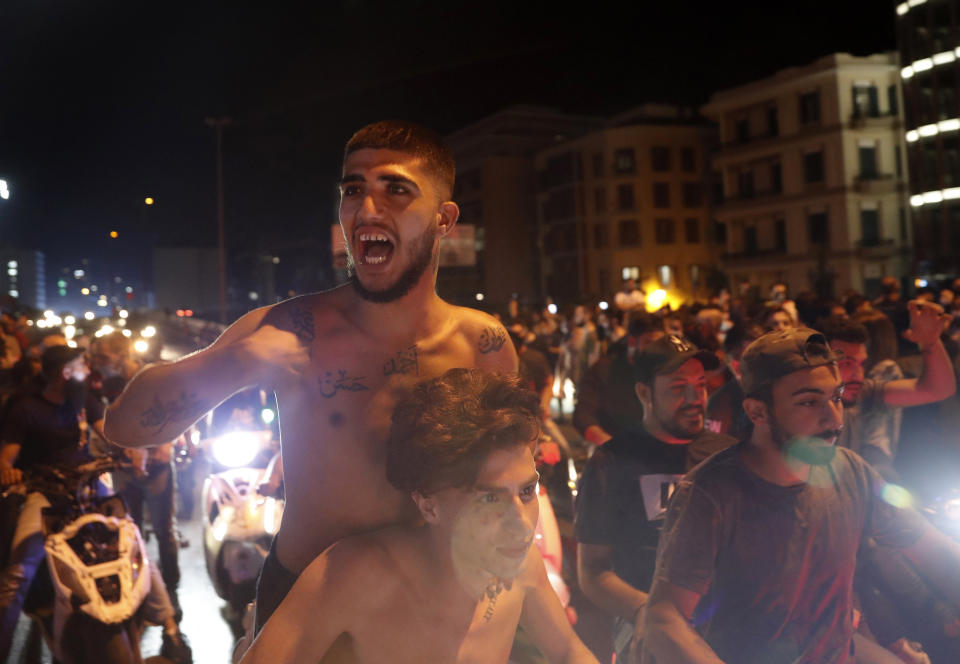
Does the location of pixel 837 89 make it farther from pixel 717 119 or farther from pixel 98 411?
pixel 98 411

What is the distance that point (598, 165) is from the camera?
6406 centimetres

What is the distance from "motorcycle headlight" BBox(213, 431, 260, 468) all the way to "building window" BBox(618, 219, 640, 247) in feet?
188

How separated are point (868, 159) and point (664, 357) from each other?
50112 mm

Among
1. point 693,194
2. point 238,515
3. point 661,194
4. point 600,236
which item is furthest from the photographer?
point 600,236

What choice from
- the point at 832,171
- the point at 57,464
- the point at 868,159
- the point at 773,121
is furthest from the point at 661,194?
the point at 57,464

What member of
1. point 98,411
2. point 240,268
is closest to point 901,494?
point 98,411

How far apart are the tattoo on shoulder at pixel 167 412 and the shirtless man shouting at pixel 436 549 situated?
47 centimetres

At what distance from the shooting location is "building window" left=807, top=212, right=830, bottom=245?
5072cm

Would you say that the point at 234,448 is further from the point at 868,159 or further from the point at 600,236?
the point at 600,236

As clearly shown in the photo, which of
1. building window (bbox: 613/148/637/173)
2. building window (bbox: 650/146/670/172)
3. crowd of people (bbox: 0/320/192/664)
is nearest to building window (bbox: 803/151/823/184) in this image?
building window (bbox: 650/146/670/172)

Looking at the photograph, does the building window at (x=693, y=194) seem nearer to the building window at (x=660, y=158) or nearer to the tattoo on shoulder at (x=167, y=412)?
the building window at (x=660, y=158)

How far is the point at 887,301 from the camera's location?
493 inches

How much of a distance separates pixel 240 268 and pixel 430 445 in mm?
47041

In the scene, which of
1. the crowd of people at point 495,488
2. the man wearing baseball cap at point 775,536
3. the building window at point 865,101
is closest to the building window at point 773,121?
the building window at point 865,101
